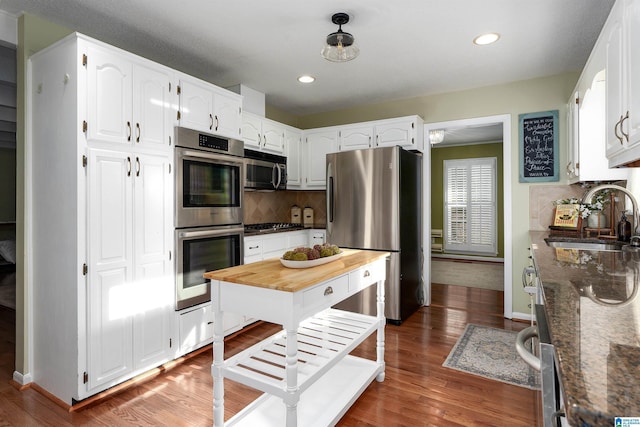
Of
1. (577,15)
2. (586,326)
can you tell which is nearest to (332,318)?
(586,326)

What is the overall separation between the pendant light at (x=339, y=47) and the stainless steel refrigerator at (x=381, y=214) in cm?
131

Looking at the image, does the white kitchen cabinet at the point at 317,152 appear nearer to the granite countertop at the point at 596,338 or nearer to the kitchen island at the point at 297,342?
the kitchen island at the point at 297,342

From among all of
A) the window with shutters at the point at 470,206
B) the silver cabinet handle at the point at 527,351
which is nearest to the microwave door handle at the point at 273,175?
the silver cabinet handle at the point at 527,351

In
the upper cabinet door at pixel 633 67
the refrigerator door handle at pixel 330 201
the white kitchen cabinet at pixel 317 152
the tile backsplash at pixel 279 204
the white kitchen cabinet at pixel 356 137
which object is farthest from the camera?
the white kitchen cabinet at pixel 317 152

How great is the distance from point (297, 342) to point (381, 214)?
1975 millimetres

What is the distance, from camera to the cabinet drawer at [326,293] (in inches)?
65.7

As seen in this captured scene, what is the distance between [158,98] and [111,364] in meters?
1.84

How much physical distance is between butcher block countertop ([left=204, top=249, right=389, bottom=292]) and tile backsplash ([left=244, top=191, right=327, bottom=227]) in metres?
2.23

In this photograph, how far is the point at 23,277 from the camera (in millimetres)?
2385

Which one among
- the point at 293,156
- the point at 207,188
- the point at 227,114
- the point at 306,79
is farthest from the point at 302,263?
the point at 293,156

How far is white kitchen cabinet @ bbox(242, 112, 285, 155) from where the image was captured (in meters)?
3.65

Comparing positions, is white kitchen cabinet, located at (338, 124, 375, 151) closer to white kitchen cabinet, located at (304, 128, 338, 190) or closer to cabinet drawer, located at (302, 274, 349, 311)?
white kitchen cabinet, located at (304, 128, 338, 190)

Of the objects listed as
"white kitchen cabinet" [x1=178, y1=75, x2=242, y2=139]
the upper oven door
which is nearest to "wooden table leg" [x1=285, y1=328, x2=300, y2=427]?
the upper oven door

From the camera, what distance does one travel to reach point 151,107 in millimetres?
2504
